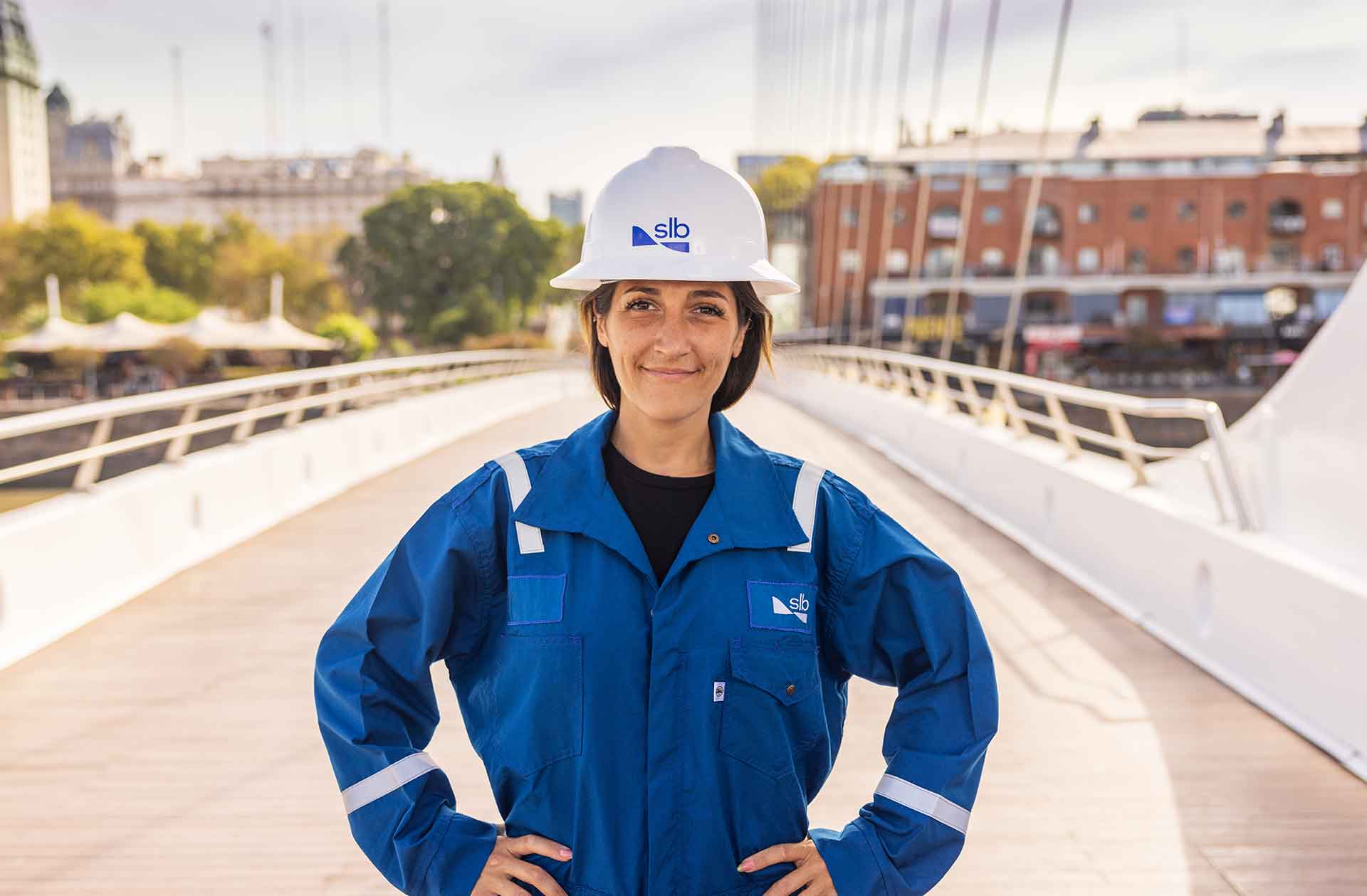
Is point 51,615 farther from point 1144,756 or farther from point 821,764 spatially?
point 821,764

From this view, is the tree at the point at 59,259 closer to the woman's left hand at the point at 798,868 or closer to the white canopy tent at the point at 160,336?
the white canopy tent at the point at 160,336

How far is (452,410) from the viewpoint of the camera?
18.6 m

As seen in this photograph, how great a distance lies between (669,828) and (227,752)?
3.30 metres

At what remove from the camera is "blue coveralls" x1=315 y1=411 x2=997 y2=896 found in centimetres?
181

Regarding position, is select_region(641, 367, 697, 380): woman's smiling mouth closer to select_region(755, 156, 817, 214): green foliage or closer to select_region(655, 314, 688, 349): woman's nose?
select_region(655, 314, 688, 349): woman's nose

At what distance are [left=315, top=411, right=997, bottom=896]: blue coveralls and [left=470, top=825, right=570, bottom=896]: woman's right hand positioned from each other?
2 centimetres

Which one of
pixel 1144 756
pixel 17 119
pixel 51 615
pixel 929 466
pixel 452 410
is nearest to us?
pixel 1144 756

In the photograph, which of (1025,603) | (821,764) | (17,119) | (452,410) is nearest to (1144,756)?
(1025,603)

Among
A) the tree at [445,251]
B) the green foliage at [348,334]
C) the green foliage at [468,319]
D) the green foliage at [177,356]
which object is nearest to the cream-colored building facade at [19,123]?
the tree at [445,251]

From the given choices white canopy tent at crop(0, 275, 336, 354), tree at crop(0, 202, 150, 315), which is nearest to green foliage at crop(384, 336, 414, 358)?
white canopy tent at crop(0, 275, 336, 354)

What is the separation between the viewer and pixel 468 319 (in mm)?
76625

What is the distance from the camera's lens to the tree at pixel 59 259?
80.9 meters

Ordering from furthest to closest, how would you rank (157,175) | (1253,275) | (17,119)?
(157,175) → (17,119) → (1253,275)

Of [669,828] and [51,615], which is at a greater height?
[669,828]
